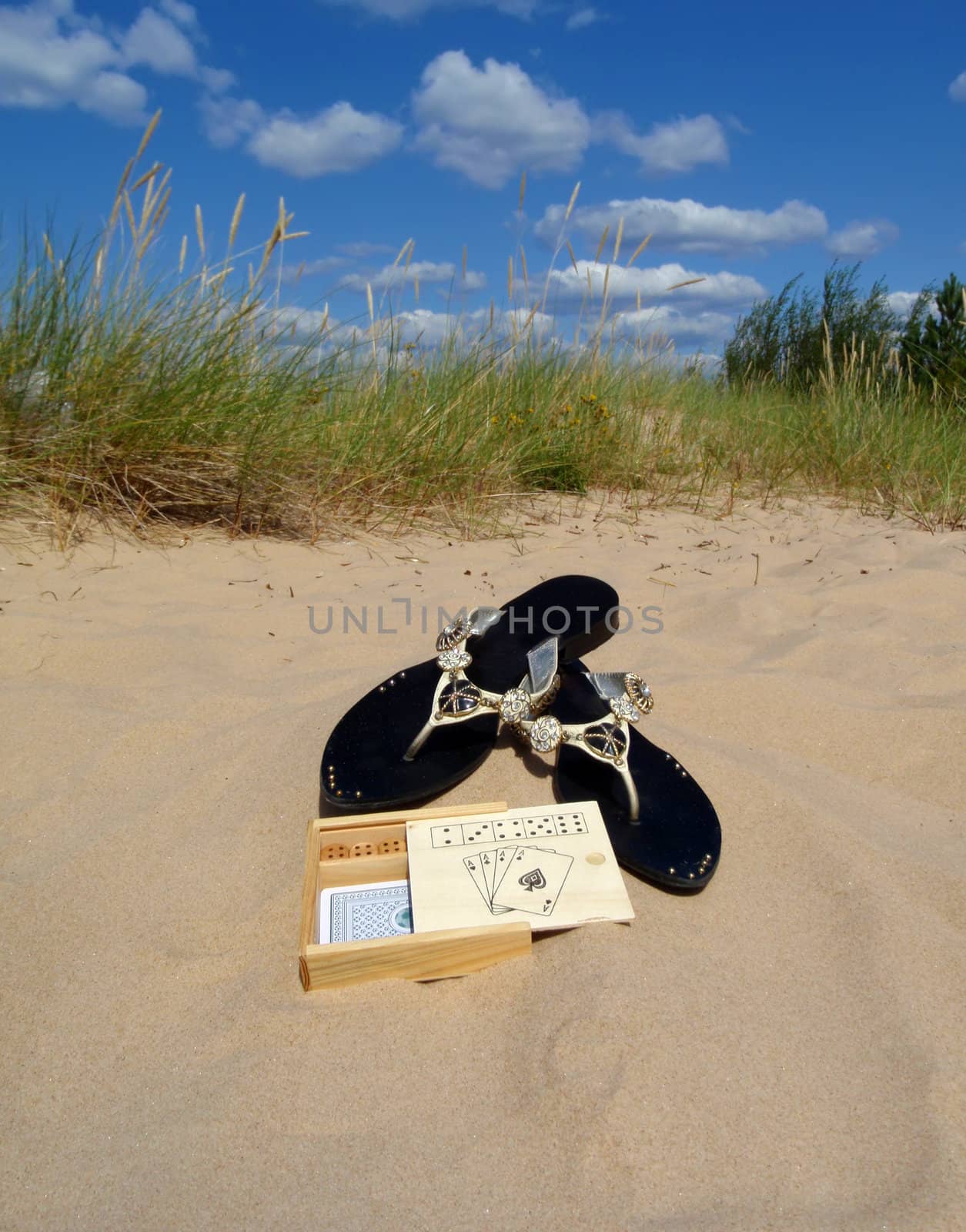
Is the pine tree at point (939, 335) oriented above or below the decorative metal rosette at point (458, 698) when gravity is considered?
above

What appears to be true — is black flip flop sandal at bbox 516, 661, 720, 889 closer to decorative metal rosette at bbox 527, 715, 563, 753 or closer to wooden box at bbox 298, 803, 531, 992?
decorative metal rosette at bbox 527, 715, 563, 753

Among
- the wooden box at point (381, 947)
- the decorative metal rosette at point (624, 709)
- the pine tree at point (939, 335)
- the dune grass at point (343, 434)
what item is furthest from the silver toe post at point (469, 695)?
the pine tree at point (939, 335)

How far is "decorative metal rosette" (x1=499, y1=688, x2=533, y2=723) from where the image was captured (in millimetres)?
1688

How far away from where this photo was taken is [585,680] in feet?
5.96

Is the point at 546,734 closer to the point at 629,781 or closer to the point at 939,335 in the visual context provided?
the point at 629,781

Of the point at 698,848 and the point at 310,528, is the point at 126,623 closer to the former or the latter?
the point at 310,528

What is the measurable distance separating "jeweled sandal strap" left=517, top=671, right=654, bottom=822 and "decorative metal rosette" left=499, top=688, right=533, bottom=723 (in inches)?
0.9

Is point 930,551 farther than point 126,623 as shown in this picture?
Yes

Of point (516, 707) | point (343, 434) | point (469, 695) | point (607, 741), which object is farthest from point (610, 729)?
point (343, 434)

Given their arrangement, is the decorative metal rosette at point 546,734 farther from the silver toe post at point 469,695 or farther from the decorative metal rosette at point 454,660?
the decorative metal rosette at point 454,660

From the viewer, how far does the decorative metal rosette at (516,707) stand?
1688 mm

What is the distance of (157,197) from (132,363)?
0.84 m

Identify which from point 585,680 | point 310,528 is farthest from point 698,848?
point 310,528

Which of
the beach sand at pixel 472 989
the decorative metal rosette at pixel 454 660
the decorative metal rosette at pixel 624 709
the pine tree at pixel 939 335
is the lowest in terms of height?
the beach sand at pixel 472 989
